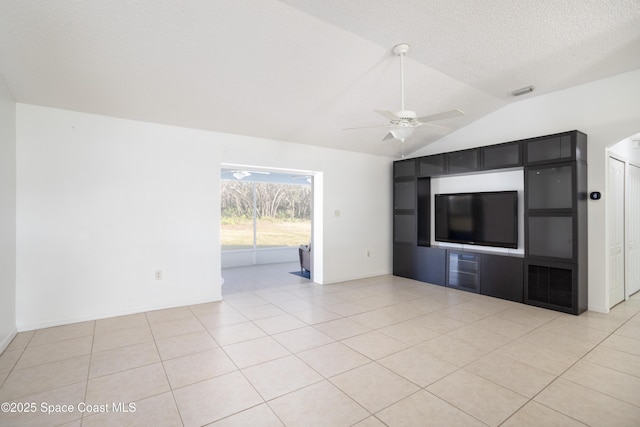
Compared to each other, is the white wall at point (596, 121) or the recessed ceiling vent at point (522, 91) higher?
the recessed ceiling vent at point (522, 91)

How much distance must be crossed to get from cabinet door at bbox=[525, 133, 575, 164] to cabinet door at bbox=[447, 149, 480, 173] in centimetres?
75

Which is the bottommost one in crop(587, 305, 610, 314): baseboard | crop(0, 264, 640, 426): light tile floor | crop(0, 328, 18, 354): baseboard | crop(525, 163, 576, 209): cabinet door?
crop(0, 264, 640, 426): light tile floor

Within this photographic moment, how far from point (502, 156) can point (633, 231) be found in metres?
2.47

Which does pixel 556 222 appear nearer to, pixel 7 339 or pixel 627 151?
pixel 627 151

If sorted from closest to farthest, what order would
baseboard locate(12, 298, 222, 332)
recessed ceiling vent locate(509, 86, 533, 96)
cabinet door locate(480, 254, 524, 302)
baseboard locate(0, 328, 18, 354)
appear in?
baseboard locate(0, 328, 18, 354) → baseboard locate(12, 298, 222, 332) → recessed ceiling vent locate(509, 86, 533, 96) → cabinet door locate(480, 254, 524, 302)

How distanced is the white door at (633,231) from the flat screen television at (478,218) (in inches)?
68.6

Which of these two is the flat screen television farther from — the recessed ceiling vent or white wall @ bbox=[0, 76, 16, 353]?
white wall @ bbox=[0, 76, 16, 353]

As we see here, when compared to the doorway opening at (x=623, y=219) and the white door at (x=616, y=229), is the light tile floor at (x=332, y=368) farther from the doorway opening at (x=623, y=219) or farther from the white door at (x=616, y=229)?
the doorway opening at (x=623, y=219)

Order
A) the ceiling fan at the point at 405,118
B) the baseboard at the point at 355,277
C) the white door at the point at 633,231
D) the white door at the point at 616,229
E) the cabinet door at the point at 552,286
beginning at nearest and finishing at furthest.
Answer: the ceiling fan at the point at 405,118
the cabinet door at the point at 552,286
the white door at the point at 616,229
the white door at the point at 633,231
the baseboard at the point at 355,277

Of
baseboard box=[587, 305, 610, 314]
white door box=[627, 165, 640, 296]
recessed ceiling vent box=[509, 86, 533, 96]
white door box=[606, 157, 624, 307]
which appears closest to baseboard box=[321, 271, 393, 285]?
baseboard box=[587, 305, 610, 314]

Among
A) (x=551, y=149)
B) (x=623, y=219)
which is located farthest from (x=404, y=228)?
(x=623, y=219)

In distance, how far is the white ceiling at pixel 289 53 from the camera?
2.53 meters

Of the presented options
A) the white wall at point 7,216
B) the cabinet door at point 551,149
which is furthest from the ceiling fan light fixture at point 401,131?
the white wall at point 7,216

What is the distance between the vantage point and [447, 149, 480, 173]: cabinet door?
4.98m
